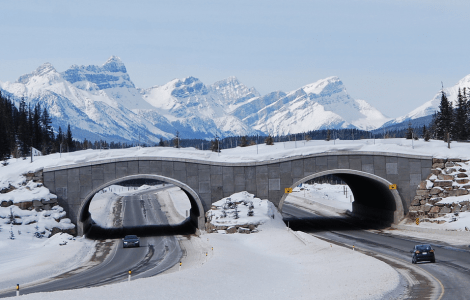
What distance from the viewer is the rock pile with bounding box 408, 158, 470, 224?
174ft

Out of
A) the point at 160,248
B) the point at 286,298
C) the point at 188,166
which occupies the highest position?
the point at 188,166

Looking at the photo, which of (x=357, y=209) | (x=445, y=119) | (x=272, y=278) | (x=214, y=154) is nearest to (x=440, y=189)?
(x=357, y=209)

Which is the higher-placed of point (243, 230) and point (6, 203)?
point (6, 203)

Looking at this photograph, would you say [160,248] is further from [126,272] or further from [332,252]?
[332,252]

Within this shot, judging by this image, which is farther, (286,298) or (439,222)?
(439,222)

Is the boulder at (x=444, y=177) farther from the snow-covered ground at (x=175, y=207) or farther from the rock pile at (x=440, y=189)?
the snow-covered ground at (x=175, y=207)

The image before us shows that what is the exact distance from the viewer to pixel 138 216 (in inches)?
3401

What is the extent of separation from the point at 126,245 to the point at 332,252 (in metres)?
20.2

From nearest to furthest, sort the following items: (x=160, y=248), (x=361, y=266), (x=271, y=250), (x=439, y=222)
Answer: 1. (x=361, y=266)
2. (x=271, y=250)
3. (x=160, y=248)
4. (x=439, y=222)

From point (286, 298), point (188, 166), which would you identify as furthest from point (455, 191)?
point (286, 298)

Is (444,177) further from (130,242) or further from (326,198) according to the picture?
(326,198)

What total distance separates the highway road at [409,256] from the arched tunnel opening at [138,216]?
14.6m

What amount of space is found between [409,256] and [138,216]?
189ft

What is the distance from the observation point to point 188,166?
54.8 meters
